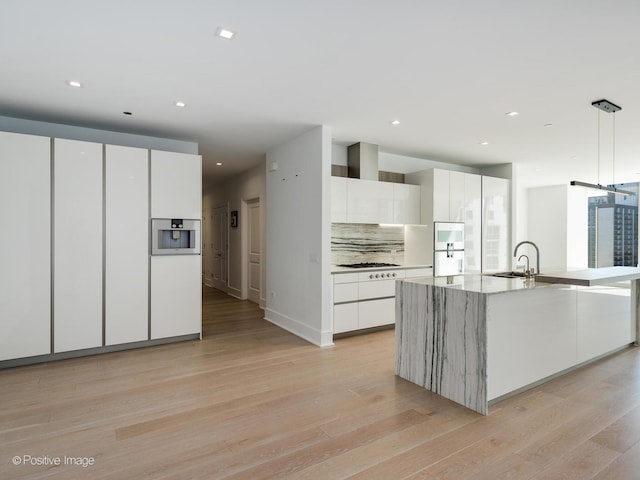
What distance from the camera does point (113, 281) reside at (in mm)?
4074

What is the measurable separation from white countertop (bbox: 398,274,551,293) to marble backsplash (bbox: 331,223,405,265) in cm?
206

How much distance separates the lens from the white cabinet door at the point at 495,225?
6.25m

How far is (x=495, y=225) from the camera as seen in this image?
21.0ft

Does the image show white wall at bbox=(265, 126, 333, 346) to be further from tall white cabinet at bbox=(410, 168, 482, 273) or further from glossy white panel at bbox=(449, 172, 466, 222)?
glossy white panel at bbox=(449, 172, 466, 222)

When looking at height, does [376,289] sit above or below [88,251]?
below

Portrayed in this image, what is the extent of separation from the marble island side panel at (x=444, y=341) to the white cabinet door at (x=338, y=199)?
171cm

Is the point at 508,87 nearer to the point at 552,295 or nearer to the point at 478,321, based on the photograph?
the point at 552,295

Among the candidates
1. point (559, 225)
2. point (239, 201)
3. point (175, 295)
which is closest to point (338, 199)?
point (175, 295)

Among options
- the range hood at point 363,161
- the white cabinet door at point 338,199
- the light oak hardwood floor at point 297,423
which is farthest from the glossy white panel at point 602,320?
the range hood at point 363,161

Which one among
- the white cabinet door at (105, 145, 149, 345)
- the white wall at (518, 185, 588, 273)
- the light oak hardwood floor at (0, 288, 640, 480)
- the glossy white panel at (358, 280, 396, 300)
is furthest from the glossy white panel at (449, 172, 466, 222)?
the white cabinet door at (105, 145, 149, 345)

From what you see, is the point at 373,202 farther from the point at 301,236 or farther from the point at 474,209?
the point at 474,209

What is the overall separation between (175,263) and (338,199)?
2280 millimetres

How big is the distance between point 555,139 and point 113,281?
6021mm

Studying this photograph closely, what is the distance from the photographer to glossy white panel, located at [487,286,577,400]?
8.82ft
